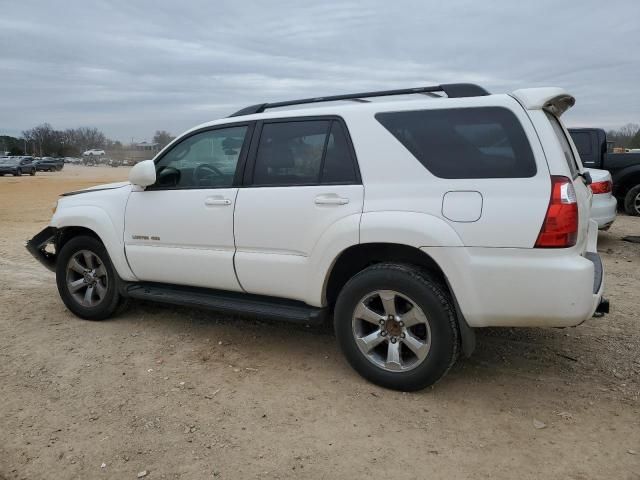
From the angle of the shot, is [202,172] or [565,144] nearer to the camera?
[565,144]

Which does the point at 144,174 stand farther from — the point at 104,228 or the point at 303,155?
the point at 303,155

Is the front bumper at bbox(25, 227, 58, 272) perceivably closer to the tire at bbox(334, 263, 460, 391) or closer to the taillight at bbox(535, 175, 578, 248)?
the tire at bbox(334, 263, 460, 391)

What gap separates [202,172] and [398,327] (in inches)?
80.7

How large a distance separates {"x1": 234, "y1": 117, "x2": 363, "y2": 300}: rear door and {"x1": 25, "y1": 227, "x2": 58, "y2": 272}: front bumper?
7.90 ft

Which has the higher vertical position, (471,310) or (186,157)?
(186,157)

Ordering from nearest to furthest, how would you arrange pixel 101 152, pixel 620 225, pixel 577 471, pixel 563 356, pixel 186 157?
pixel 577 471 < pixel 563 356 < pixel 186 157 < pixel 620 225 < pixel 101 152

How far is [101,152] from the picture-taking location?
95.2m

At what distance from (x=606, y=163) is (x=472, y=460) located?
10975 mm

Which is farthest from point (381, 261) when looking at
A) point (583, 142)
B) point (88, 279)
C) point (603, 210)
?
point (583, 142)

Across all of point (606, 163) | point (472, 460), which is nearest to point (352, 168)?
point (472, 460)

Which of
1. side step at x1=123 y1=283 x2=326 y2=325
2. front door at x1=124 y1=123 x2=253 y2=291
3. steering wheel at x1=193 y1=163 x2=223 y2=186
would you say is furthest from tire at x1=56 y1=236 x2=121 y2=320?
steering wheel at x1=193 y1=163 x2=223 y2=186

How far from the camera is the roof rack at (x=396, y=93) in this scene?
3588mm

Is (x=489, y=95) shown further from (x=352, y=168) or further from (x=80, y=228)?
(x=80, y=228)

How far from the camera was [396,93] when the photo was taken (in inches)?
156
